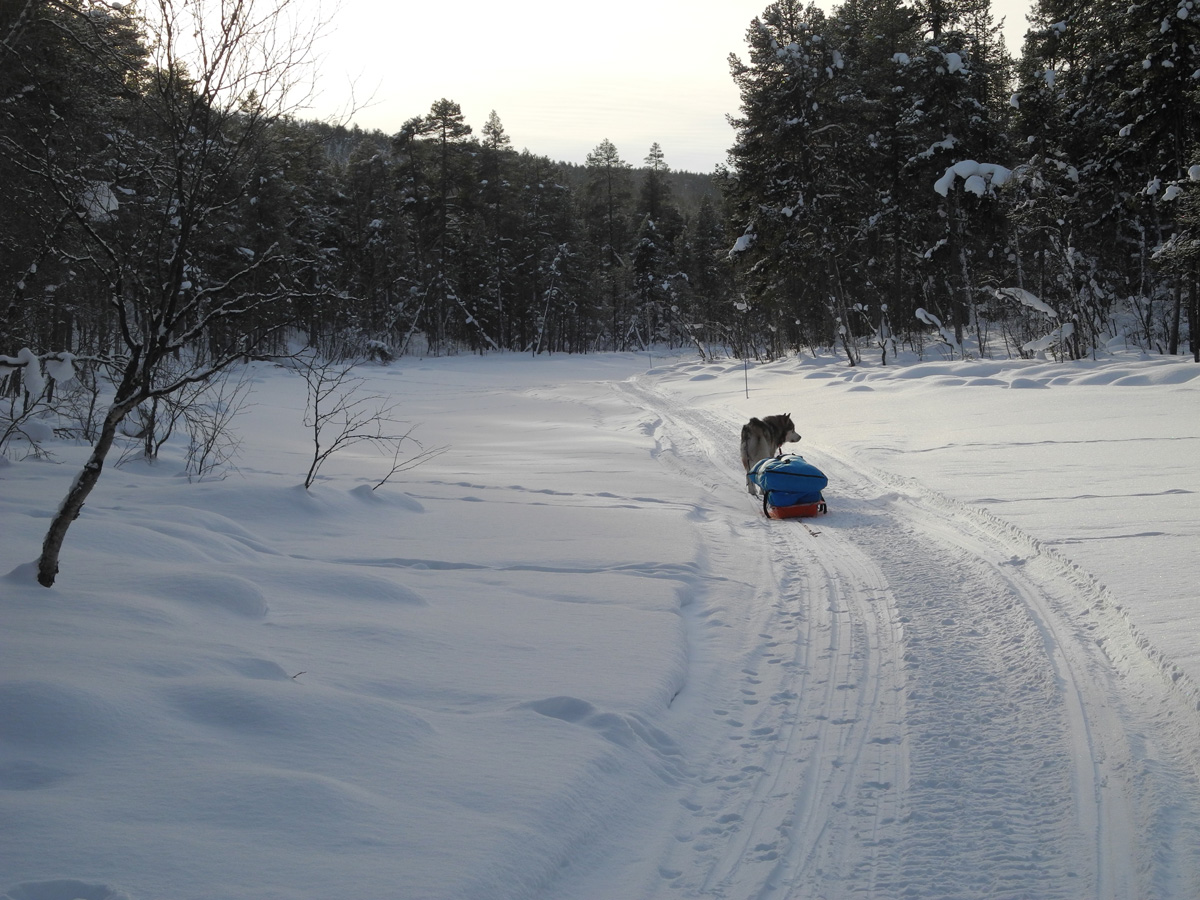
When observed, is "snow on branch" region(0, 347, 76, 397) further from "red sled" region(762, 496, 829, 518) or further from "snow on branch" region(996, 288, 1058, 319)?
"snow on branch" region(996, 288, 1058, 319)

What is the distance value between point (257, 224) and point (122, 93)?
108 ft

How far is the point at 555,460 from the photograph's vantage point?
451 inches

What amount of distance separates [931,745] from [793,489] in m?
4.57

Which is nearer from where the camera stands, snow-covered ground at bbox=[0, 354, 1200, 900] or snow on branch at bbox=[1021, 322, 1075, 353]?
snow-covered ground at bbox=[0, 354, 1200, 900]

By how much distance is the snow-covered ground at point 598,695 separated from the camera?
2.58 m

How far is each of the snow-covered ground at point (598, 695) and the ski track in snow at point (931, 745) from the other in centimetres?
2

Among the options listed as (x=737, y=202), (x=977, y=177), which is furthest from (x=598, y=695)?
(x=737, y=202)

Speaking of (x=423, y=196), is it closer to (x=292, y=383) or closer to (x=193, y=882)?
(x=292, y=383)

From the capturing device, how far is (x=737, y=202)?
2936 cm

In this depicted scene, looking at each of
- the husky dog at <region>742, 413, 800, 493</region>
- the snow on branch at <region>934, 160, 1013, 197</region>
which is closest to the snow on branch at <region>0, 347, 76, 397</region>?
the husky dog at <region>742, 413, 800, 493</region>

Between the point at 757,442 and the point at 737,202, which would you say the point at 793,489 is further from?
the point at 737,202

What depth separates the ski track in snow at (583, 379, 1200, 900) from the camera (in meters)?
2.70

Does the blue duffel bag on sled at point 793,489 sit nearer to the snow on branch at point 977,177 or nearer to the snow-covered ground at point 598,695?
the snow-covered ground at point 598,695

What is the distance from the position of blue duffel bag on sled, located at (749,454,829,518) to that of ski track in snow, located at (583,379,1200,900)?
181 centimetres
